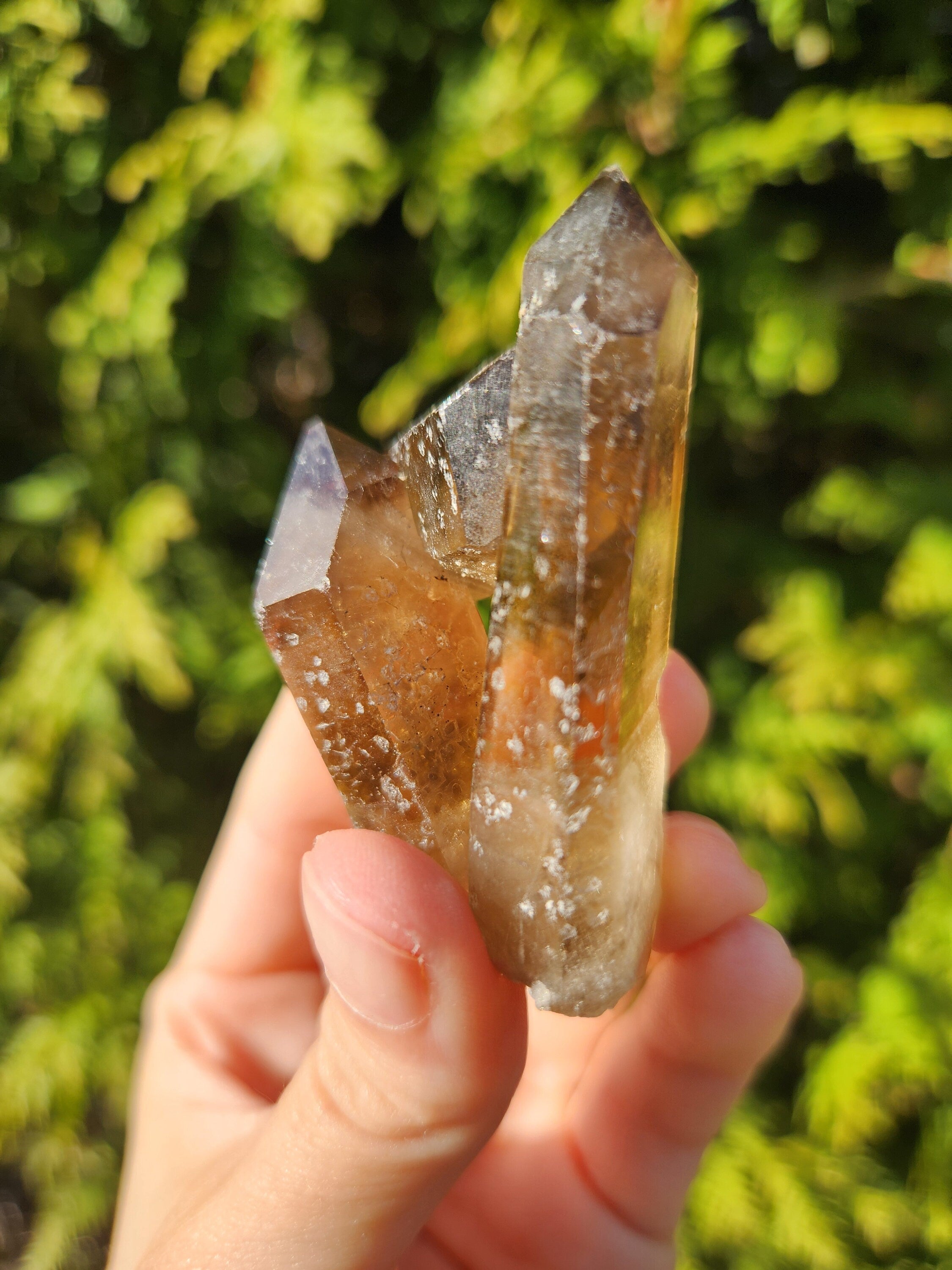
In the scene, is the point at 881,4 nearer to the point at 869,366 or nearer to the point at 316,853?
the point at 869,366

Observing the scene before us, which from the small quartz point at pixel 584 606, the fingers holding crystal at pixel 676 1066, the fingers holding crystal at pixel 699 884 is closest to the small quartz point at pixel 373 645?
the small quartz point at pixel 584 606

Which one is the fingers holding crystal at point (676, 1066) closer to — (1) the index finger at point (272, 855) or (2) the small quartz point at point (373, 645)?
(2) the small quartz point at point (373, 645)

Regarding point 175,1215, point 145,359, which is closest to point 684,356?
point 175,1215

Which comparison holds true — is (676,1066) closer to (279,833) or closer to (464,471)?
(279,833)

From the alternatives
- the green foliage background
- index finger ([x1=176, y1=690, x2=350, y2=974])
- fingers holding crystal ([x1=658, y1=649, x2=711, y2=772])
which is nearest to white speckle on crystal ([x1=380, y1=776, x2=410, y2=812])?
index finger ([x1=176, y1=690, x2=350, y2=974])

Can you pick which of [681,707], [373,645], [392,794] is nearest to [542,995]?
[392,794]

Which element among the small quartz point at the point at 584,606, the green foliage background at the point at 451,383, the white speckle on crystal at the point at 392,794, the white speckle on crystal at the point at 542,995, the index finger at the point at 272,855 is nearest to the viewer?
the small quartz point at the point at 584,606
